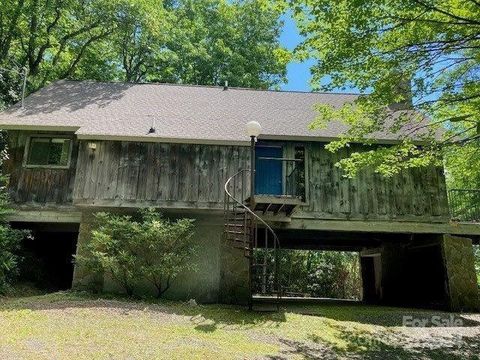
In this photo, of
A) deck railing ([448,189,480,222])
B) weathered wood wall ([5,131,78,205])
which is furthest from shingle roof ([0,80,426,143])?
deck railing ([448,189,480,222])

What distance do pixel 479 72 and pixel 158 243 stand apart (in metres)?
8.52

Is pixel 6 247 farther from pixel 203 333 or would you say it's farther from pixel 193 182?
pixel 203 333

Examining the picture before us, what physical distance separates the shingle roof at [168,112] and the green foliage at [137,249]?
2.65 meters

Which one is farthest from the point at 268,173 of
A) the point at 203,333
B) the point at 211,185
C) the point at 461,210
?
the point at 461,210

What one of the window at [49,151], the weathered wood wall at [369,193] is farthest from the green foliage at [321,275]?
the window at [49,151]

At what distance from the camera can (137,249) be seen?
10.3 meters

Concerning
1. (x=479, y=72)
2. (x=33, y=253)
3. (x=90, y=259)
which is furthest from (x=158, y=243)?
(x=479, y=72)

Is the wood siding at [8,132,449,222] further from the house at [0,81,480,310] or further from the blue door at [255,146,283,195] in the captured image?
the blue door at [255,146,283,195]

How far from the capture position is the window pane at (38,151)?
12.4 metres

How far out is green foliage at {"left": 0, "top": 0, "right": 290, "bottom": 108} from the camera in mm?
20141

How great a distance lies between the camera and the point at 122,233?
10141mm

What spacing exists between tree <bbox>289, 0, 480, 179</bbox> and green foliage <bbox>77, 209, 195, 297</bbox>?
15.3 ft

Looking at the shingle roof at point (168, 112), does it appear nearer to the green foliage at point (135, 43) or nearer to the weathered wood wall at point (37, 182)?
the weathered wood wall at point (37, 182)

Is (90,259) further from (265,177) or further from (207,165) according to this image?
(265,177)
